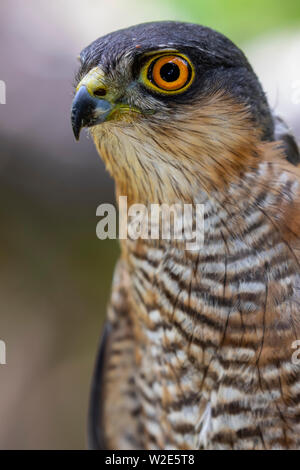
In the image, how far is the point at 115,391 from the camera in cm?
286

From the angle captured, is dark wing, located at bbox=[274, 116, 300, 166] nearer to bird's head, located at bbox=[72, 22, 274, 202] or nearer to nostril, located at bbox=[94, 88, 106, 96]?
bird's head, located at bbox=[72, 22, 274, 202]

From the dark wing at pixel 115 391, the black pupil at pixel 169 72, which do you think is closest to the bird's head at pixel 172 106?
the black pupil at pixel 169 72

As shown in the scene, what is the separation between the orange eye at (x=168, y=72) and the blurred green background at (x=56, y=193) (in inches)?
73.3

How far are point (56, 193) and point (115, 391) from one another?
1.88m

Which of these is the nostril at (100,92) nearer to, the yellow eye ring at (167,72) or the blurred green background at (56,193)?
the yellow eye ring at (167,72)

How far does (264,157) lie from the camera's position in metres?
1.94

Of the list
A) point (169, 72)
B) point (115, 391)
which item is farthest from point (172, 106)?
point (115, 391)

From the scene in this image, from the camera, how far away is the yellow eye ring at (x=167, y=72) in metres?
1.76

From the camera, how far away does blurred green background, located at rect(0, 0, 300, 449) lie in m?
4.16

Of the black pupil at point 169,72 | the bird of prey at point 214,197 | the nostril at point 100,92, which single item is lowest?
the bird of prey at point 214,197

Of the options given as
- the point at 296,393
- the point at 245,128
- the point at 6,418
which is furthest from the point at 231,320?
the point at 6,418

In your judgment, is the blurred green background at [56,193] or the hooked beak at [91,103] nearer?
the hooked beak at [91,103]

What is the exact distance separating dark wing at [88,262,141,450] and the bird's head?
0.83m

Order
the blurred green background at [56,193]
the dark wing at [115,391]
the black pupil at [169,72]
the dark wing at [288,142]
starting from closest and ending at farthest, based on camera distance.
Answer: the black pupil at [169,72]
the dark wing at [288,142]
the dark wing at [115,391]
the blurred green background at [56,193]
